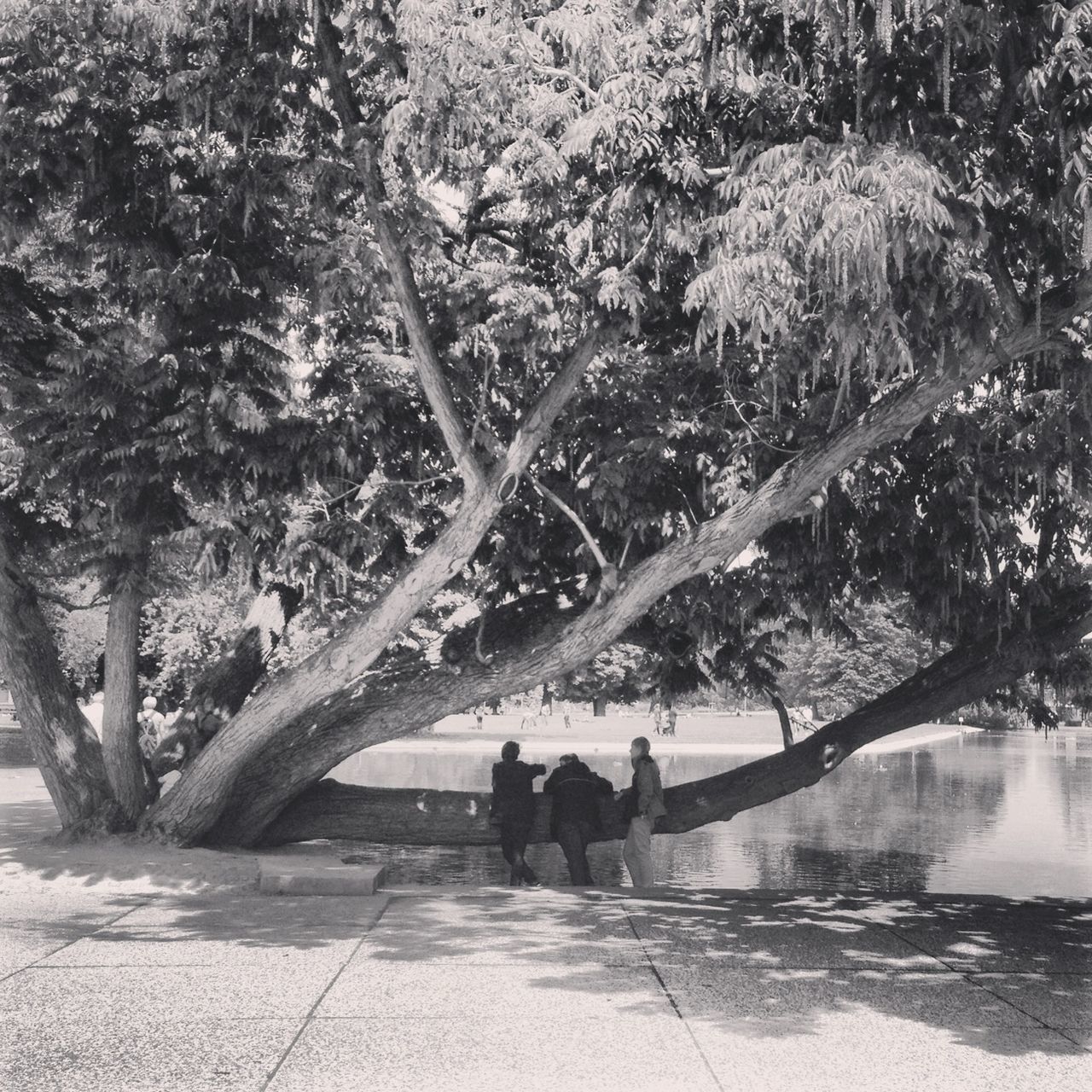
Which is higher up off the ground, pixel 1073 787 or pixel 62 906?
pixel 1073 787

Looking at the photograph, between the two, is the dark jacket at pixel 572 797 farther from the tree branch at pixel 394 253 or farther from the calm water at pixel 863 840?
the tree branch at pixel 394 253

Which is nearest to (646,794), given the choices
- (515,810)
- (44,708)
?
(515,810)

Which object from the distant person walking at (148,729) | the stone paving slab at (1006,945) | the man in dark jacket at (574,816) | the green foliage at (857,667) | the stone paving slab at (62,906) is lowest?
the stone paving slab at (1006,945)

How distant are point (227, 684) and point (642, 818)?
475 centimetres

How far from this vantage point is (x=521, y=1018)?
6.38 m

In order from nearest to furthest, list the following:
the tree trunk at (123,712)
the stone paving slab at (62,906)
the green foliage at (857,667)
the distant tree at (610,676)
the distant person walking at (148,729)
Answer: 1. the stone paving slab at (62,906)
2. the tree trunk at (123,712)
3. the distant person walking at (148,729)
4. the distant tree at (610,676)
5. the green foliage at (857,667)

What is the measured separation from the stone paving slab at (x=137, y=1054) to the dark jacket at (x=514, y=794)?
6.58 meters

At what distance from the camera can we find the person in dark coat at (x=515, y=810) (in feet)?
41.8

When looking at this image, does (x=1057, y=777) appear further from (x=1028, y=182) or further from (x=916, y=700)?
(x=1028, y=182)

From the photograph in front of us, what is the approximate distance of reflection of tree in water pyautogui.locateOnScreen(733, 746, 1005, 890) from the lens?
1395cm

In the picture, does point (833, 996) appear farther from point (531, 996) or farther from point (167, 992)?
point (167, 992)

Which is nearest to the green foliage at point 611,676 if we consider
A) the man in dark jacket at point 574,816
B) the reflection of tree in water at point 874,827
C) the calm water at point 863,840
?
the calm water at point 863,840

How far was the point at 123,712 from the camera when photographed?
39.6 feet

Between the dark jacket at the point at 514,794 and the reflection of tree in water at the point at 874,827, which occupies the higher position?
the dark jacket at the point at 514,794
